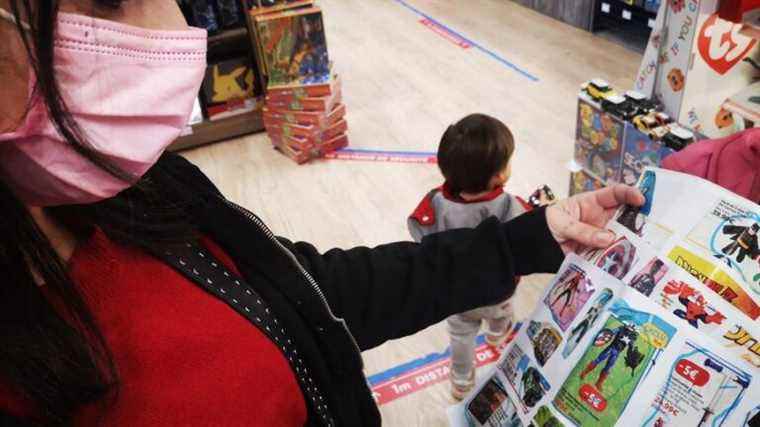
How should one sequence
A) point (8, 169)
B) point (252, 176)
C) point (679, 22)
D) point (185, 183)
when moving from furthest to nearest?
point (252, 176), point (679, 22), point (185, 183), point (8, 169)

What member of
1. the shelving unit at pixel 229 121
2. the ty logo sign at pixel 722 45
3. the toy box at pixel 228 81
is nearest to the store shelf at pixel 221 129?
the shelving unit at pixel 229 121

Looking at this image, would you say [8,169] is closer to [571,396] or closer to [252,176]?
[571,396]

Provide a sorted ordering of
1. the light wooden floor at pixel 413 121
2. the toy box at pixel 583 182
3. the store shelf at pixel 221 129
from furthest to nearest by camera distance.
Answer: the store shelf at pixel 221 129, the light wooden floor at pixel 413 121, the toy box at pixel 583 182

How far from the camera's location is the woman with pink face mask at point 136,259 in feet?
1.75

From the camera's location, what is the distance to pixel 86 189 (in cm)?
57

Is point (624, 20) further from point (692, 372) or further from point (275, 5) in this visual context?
point (692, 372)

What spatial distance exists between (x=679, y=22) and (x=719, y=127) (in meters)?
0.40

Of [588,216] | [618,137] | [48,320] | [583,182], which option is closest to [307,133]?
[583,182]

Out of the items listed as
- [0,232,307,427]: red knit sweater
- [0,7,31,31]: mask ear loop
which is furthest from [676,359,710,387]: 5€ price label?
[0,7,31,31]: mask ear loop

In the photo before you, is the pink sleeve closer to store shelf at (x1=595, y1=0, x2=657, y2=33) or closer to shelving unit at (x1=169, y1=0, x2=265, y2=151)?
shelving unit at (x1=169, y1=0, x2=265, y2=151)

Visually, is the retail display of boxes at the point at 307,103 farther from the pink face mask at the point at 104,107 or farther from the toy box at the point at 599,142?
the pink face mask at the point at 104,107

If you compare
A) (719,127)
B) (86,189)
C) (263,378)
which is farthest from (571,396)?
(719,127)

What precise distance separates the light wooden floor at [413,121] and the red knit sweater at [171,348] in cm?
130

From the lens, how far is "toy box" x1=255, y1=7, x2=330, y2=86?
2.91m
